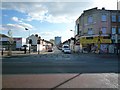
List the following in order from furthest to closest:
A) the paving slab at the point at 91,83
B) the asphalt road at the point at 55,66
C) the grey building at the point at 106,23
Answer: the grey building at the point at 106,23 → the asphalt road at the point at 55,66 → the paving slab at the point at 91,83

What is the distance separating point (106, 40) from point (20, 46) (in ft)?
118

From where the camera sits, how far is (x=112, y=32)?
172ft

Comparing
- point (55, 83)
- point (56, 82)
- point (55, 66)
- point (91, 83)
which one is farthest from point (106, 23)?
point (55, 83)

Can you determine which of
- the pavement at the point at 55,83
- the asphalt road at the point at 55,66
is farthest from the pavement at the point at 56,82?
the asphalt road at the point at 55,66

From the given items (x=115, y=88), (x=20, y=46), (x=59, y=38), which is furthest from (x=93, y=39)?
(x=59, y=38)

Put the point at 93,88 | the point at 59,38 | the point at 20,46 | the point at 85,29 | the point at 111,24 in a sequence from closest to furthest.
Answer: the point at 93,88 < the point at 111,24 < the point at 85,29 < the point at 20,46 < the point at 59,38

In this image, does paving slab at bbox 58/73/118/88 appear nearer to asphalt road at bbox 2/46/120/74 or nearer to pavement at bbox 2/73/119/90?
pavement at bbox 2/73/119/90

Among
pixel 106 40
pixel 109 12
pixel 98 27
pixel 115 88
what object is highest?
pixel 109 12

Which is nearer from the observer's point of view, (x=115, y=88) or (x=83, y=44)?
(x=115, y=88)

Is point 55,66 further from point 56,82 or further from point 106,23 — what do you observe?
point 106,23

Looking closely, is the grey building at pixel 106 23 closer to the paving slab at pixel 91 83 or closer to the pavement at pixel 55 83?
the paving slab at pixel 91 83

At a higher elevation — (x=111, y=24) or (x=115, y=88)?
(x=111, y=24)

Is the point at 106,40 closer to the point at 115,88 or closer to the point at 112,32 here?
the point at 112,32

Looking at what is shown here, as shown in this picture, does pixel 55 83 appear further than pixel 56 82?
No
